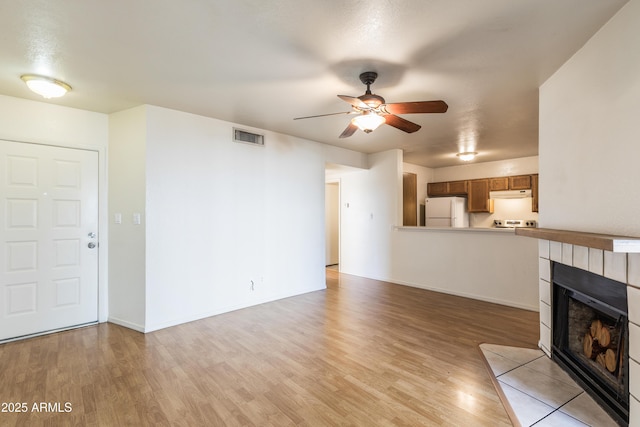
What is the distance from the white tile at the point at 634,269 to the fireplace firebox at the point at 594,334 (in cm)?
13

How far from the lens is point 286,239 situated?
461 cm

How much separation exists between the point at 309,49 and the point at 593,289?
8.12 feet

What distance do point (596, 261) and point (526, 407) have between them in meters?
1.00

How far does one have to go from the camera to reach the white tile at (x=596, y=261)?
1826mm

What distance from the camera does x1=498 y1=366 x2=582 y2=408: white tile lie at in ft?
6.52

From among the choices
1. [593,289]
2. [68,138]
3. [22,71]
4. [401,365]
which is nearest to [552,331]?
[593,289]

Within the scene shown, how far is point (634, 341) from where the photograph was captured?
61.9 inches

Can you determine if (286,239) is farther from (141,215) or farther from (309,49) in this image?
(309,49)

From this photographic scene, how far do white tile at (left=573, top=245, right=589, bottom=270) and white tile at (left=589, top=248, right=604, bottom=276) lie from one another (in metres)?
0.05

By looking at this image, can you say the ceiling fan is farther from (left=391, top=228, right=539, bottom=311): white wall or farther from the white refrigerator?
the white refrigerator

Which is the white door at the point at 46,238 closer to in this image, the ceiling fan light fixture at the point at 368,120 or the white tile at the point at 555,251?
the ceiling fan light fixture at the point at 368,120

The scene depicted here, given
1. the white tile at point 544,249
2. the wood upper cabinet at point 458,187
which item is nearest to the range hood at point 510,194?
the wood upper cabinet at point 458,187

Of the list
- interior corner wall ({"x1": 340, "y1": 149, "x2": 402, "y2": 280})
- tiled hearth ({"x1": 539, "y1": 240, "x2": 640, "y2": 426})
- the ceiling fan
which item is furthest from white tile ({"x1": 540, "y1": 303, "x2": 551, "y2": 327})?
interior corner wall ({"x1": 340, "y1": 149, "x2": 402, "y2": 280})

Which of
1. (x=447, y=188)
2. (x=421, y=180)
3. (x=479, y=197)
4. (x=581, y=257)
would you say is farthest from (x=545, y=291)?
(x=421, y=180)
